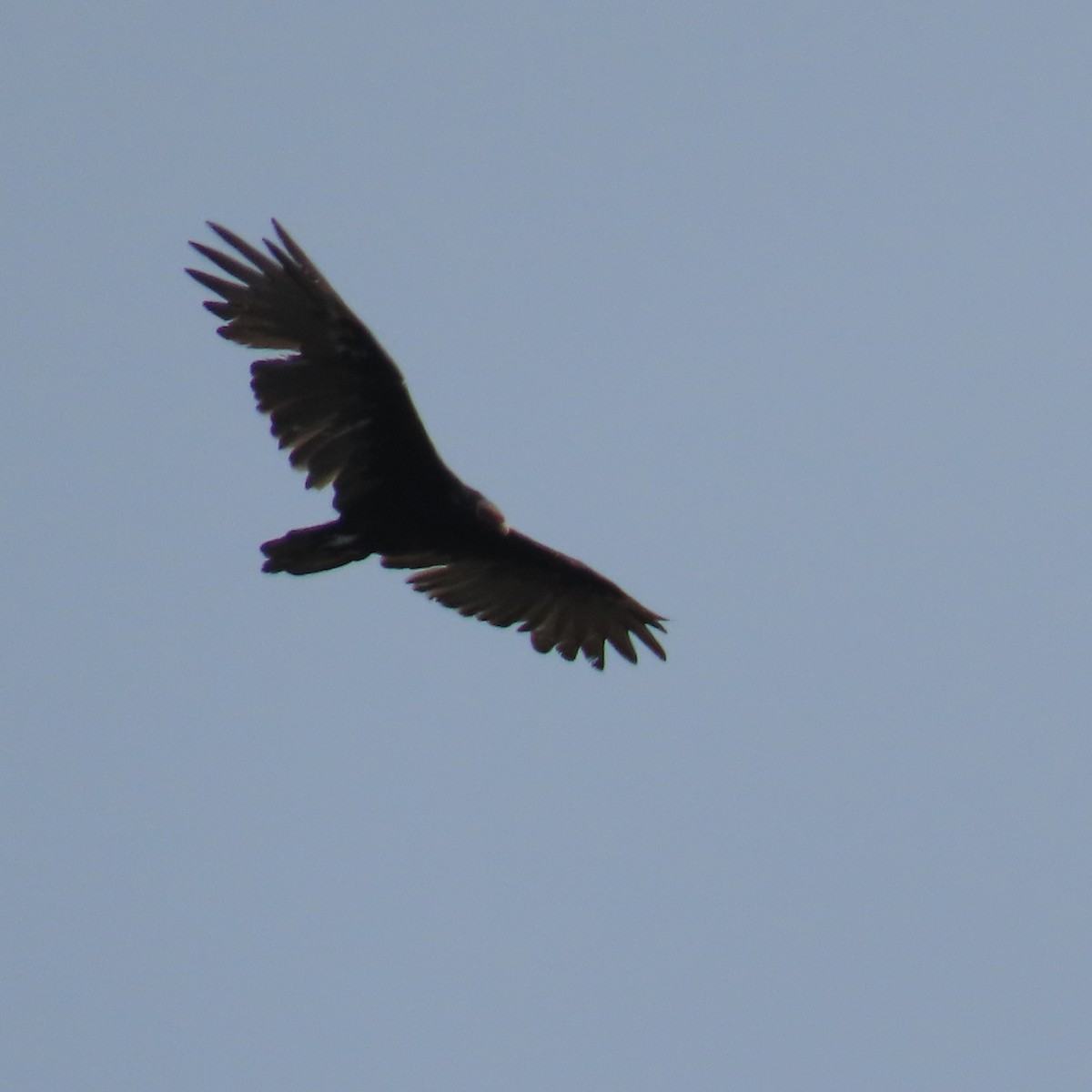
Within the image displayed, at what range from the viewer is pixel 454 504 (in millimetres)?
13516

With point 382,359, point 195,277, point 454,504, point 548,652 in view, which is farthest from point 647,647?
point 195,277

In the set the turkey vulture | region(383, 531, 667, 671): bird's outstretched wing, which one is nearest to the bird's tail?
the turkey vulture

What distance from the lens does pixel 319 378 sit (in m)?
13.1

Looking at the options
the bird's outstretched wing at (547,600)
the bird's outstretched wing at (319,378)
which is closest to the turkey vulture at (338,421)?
the bird's outstretched wing at (319,378)

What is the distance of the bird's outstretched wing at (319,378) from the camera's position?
12828 mm

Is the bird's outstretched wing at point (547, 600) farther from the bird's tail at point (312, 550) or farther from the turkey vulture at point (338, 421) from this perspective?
the bird's tail at point (312, 550)

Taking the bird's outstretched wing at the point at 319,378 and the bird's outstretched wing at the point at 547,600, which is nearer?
the bird's outstretched wing at the point at 319,378

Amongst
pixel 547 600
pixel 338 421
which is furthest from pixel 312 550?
pixel 547 600

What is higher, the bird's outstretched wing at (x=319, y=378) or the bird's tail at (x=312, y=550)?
the bird's outstretched wing at (x=319, y=378)

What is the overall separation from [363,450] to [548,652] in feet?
8.81

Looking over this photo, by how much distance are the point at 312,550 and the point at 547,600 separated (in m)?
2.53

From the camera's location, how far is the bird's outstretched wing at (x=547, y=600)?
14.8 m

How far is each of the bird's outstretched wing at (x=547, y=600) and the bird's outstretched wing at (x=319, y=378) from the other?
1501 millimetres

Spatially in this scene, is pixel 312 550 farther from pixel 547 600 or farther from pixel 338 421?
pixel 547 600
